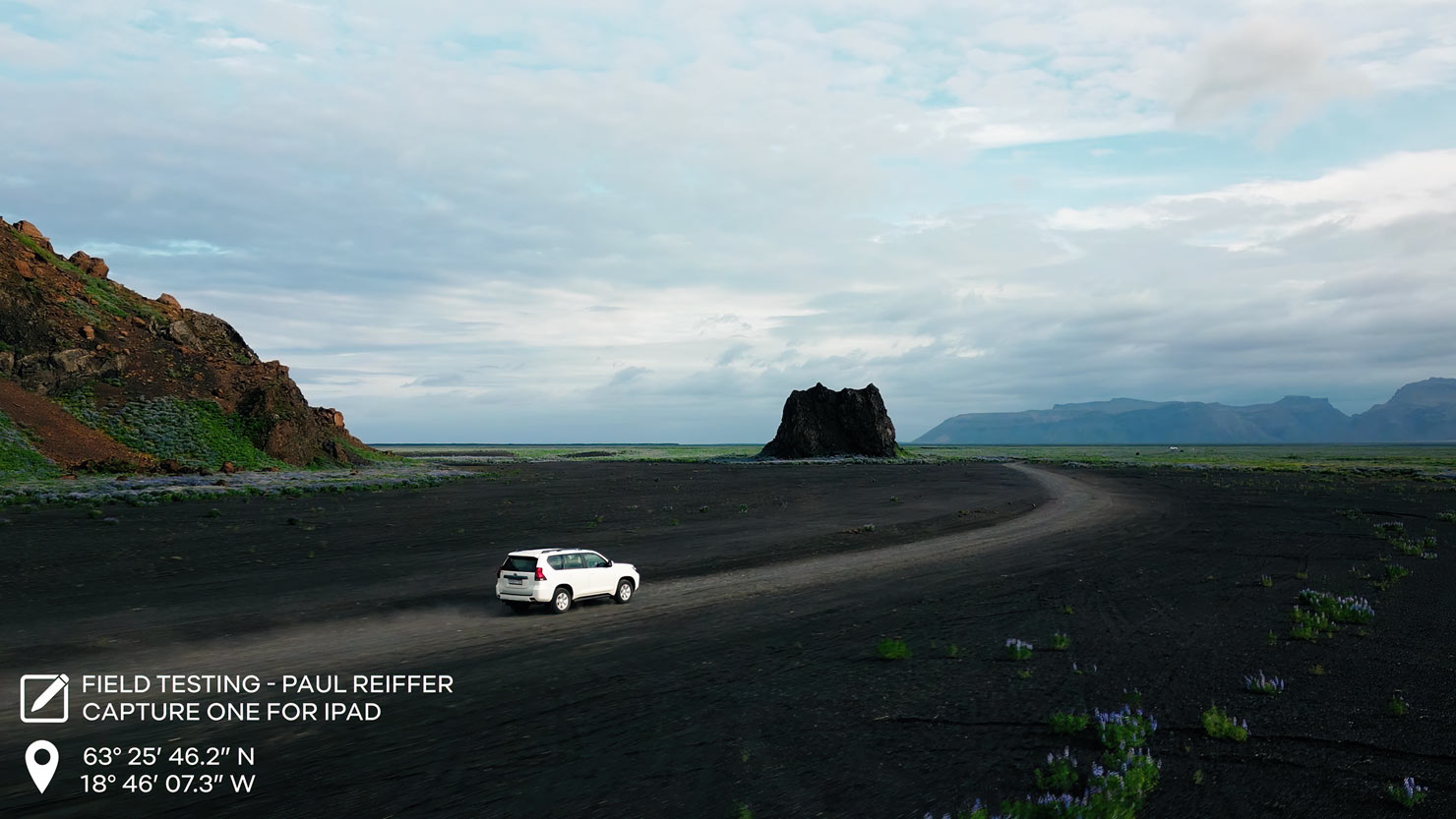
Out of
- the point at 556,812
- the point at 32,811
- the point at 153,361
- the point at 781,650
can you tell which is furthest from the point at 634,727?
the point at 153,361

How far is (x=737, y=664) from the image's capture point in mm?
15867

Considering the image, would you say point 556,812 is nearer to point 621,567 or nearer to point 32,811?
point 32,811

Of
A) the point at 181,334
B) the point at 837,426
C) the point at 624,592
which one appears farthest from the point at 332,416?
the point at 624,592

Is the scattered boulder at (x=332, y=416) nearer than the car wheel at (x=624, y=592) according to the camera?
No

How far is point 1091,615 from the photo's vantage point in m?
20.2

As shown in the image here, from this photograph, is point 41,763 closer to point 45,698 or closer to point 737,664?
point 45,698

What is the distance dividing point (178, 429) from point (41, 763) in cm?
7023

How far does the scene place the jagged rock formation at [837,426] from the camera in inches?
5846

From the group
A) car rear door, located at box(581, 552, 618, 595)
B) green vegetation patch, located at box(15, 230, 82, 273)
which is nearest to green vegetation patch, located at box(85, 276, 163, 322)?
green vegetation patch, located at box(15, 230, 82, 273)

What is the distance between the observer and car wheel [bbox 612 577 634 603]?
22.8 meters

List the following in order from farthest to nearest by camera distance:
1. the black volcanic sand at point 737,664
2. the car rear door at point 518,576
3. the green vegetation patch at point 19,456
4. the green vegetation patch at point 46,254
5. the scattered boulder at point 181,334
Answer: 1. the scattered boulder at point 181,334
2. the green vegetation patch at point 46,254
3. the green vegetation patch at point 19,456
4. the car rear door at point 518,576
5. the black volcanic sand at point 737,664

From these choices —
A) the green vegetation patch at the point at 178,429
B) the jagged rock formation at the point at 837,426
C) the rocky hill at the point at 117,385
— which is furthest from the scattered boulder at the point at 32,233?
the jagged rock formation at the point at 837,426

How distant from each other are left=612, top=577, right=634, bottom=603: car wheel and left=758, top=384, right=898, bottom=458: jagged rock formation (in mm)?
125018

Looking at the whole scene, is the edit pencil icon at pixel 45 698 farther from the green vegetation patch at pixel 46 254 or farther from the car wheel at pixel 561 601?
the green vegetation patch at pixel 46 254
